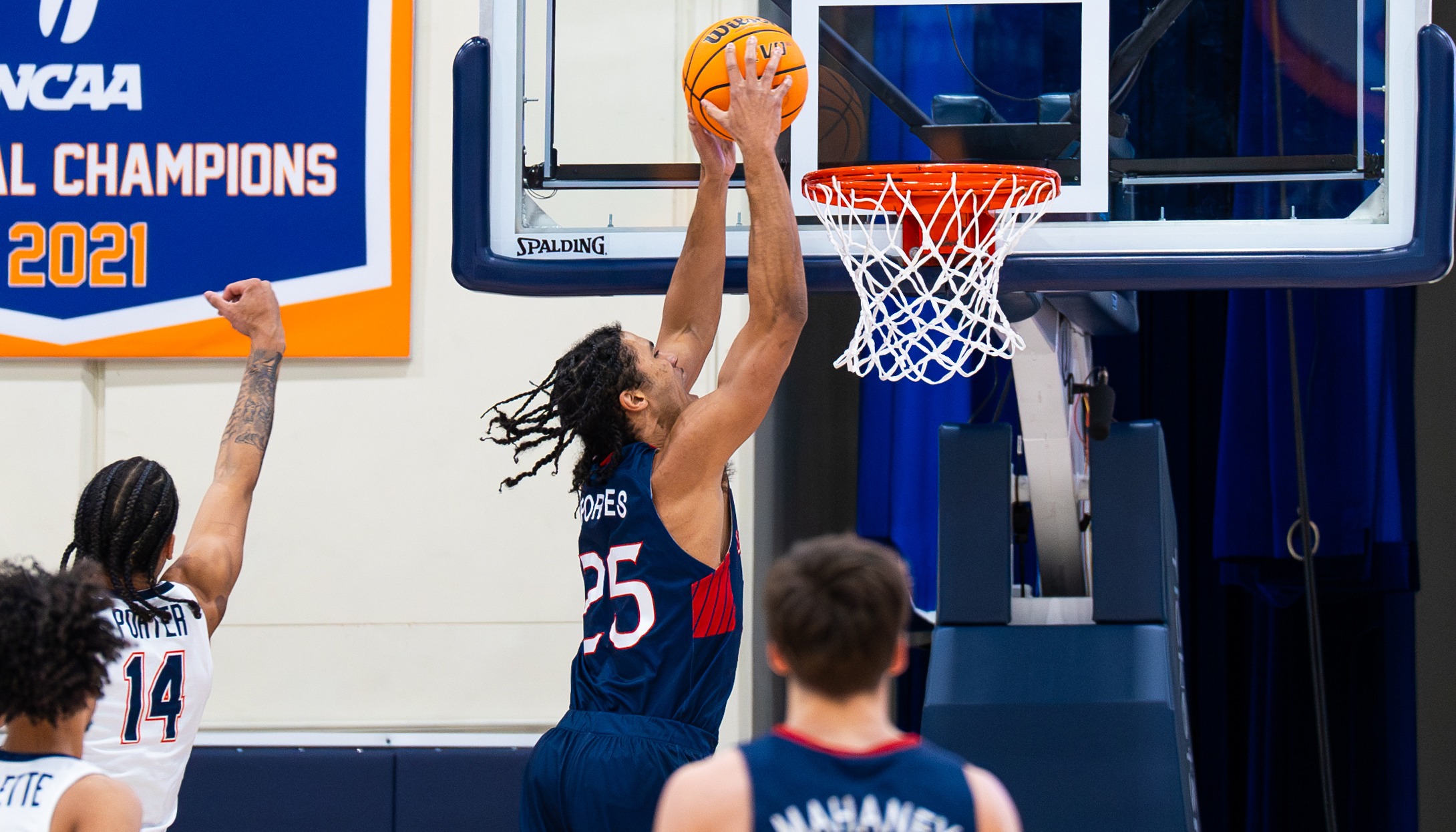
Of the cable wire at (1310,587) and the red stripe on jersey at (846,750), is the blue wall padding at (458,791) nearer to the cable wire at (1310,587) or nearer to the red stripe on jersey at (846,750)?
the cable wire at (1310,587)

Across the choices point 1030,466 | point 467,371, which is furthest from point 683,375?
point 467,371

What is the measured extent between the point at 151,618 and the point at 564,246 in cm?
123

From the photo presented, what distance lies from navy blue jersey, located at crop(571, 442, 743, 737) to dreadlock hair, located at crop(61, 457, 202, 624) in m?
0.71

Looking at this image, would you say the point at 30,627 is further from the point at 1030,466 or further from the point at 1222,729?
the point at 1222,729

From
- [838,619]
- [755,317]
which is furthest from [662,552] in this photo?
[838,619]

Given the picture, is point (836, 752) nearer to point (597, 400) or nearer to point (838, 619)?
point (838, 619)

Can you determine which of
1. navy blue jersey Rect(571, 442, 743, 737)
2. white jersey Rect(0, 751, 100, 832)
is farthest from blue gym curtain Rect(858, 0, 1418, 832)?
white jersey Rect(0, 751, 100, 832)

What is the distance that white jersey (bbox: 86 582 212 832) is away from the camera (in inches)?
95.7

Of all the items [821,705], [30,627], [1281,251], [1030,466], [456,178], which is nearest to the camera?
[821,705]

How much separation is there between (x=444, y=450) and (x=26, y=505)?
4.77 feet

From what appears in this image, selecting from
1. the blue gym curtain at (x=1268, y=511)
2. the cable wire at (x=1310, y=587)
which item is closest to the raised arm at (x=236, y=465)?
the blue gym curtain at (x=1268, y=511)

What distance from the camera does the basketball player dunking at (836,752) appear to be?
5.21 feet

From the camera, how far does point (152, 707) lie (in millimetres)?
2461

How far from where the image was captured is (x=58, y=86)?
5.20 metres
